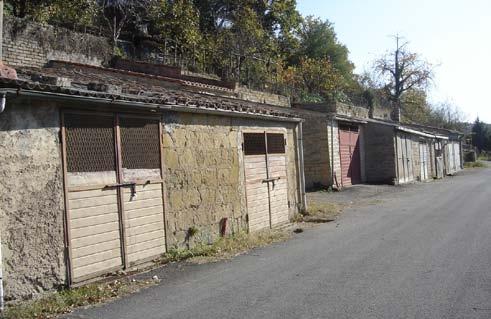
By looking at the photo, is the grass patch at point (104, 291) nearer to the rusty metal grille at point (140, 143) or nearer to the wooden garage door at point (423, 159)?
the rusty metal grille at point (140, 143)

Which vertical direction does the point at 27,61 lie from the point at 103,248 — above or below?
above

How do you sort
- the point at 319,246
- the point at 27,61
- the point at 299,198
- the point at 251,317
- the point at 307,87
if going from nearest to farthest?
the point at 251,317
the point at 319,246
the point at 299,198
the point at 27,61
the point at 307,87

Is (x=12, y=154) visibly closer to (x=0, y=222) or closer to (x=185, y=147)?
(x=0, y=222)

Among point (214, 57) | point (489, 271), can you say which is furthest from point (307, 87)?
Result: point (489, 271)

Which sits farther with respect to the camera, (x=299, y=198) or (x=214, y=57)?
(x=214, y=57)

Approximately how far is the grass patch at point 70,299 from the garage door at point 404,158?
23416mm

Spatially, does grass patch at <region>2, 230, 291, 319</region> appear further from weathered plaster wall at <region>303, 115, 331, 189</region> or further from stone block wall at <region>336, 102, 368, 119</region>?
stone block wall at <region>336, 102, 368, 119</region>

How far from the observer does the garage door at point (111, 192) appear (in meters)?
7.27

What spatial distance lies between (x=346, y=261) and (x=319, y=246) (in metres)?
1.71

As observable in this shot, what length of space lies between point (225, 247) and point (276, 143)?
4.12m

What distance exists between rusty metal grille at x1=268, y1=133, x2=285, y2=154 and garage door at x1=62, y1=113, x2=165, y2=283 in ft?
14.8

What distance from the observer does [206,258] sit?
362 inches

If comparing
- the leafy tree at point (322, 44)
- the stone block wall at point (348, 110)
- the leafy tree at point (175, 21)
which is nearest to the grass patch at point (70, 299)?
the leafy tree at point (175, 21)

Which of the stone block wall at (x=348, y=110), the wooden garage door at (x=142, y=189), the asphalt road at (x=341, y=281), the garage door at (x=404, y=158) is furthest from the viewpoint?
the garage door at (x=404, y=158)
